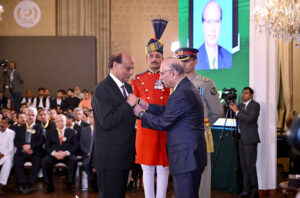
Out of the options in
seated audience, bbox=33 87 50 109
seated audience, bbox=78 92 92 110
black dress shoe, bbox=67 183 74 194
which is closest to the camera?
black dress shoe, bbox=67 183 74 194

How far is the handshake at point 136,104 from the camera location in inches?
123

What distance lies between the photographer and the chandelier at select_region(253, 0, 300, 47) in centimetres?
638

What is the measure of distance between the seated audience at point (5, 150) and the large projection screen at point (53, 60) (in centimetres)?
709

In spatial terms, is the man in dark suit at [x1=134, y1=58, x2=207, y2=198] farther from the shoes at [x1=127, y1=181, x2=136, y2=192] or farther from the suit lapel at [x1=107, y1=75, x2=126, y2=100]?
the shoes at [x1=127, y1=181, x2=136, y2=192]

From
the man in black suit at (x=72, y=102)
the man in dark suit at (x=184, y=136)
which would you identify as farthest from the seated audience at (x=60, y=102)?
the man in dark suit at (x=184, y=136)

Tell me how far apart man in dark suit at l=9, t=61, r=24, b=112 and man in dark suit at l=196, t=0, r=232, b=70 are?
768cm

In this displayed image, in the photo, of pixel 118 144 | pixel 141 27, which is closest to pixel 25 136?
pixel 118 144

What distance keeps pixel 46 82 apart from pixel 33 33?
1.71 m

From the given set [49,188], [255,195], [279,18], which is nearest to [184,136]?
[255,195]

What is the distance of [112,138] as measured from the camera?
3.07m

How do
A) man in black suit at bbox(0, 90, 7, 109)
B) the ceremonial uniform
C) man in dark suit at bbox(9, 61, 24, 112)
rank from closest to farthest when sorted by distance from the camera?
the ceremonial uniform < man in black suit at bbox(0, 90, 7, 109) < man in dark suit at bbox(9, 61, 24, 112)

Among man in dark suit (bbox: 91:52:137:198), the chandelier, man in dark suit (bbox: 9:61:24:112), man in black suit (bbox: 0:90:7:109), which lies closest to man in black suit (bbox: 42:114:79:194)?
the chandelier

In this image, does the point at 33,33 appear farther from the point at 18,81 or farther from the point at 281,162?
the point at 281,162

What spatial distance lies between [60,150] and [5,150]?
34.6 inches
